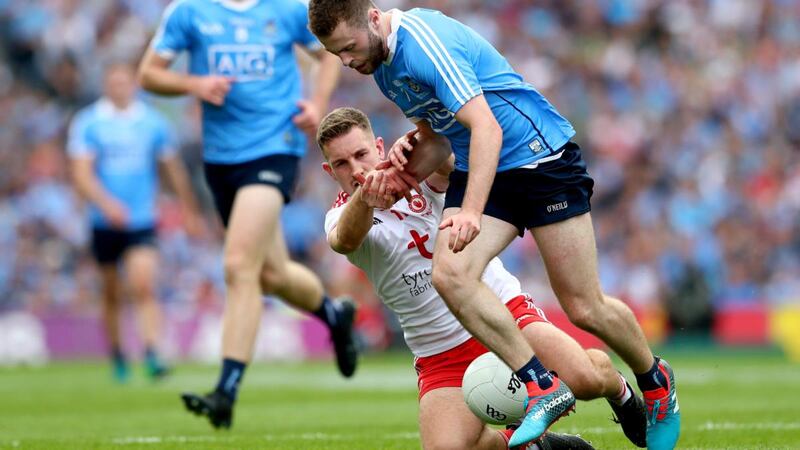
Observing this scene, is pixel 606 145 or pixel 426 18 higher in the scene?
pixel 426 18

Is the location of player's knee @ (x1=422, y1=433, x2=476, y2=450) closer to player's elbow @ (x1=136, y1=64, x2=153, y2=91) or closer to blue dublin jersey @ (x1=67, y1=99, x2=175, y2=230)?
player's elbow @ (x1=136, y1=64, x2=153, y2=91)

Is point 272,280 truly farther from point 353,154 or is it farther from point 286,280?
point 353,154

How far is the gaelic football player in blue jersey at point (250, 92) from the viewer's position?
928 cm

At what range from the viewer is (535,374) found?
5.84 metres

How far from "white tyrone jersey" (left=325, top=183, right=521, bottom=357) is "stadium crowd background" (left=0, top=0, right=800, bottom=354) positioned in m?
11.6

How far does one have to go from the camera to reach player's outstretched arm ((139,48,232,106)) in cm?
917

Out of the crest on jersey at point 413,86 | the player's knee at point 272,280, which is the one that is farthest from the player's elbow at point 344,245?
the player's knee at point 272,280

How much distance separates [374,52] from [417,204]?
3.17 feet

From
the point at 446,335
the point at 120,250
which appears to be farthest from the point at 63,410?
the point at 446,335

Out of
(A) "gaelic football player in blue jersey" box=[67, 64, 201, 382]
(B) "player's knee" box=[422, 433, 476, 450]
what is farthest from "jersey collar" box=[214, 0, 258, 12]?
(B) "player's knee" box=[422, 433, 476, 450]

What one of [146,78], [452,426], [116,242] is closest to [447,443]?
[452,426]

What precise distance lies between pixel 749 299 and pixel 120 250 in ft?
30.3

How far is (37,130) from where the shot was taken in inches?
830

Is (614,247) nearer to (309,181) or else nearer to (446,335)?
(309,181)
